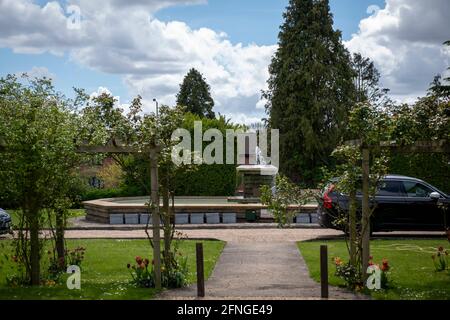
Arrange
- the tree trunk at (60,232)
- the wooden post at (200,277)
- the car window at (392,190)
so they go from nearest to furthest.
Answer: the wooden post at (200,277) < the tree trunk at (60,232) < the car window at (392,190)

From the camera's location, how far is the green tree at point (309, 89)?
4491cm

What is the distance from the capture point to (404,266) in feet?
42.4

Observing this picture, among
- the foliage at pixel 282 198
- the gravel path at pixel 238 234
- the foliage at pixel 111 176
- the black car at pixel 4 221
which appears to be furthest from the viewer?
the foliage at pixel 111 176

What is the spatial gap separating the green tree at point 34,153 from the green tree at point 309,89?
34.3 meters

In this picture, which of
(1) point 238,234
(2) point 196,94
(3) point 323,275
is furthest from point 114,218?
(2) point 196,94

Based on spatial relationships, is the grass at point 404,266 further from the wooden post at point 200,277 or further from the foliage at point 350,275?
the wooden post at point 200,277

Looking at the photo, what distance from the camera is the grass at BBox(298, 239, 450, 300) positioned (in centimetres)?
1005

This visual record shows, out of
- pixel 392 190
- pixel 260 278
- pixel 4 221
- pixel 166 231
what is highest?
pixel 392 190

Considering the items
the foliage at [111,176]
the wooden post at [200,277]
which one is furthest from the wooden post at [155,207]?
the foliage at [111,176]

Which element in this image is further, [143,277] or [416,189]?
[416,189]

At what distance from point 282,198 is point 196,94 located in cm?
5541
